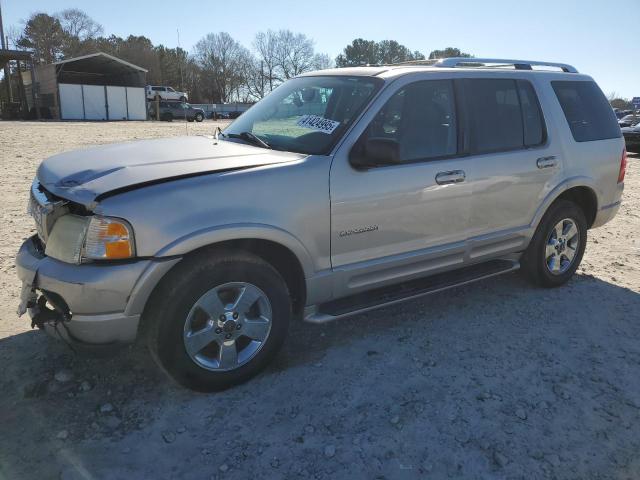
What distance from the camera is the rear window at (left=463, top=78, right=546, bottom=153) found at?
4043mm

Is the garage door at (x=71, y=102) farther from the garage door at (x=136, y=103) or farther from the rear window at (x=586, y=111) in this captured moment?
the rear window at (x=586, y=111)

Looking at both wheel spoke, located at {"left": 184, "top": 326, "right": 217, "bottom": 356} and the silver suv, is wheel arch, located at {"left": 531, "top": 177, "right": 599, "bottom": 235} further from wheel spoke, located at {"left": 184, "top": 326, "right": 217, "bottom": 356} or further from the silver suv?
wheel spoke, located at {"left": 184, "top": 326, "right": 217, "bottom": 356}

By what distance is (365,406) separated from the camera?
3.02 meters

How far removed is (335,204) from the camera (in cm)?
326

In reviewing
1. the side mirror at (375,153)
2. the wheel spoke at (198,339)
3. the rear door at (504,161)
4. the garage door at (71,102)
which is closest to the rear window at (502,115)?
the rear door at (504,161)

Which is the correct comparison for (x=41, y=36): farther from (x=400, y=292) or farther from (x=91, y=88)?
(x=400, y=292)

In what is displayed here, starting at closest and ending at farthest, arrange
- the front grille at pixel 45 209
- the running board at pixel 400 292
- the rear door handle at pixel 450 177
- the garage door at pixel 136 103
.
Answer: the front grille at pixel 45 209, the running board at pixel 400 292, the rear door handle at pixel 450 177, the garage door at pixel 136 103

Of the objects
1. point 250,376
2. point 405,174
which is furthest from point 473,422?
point 405,174

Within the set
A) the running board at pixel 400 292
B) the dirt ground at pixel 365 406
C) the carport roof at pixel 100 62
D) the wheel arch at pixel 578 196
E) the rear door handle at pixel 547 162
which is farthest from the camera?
the carport roof at pixel 100 62

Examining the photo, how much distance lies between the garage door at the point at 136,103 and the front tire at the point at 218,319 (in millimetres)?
44052

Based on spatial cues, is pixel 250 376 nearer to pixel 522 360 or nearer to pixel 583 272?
pixel 522 360

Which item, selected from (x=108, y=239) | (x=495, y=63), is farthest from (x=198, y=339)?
(x=495, y=63)

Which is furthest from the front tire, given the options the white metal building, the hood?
the white metal building

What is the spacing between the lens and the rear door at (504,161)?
13.2ft
